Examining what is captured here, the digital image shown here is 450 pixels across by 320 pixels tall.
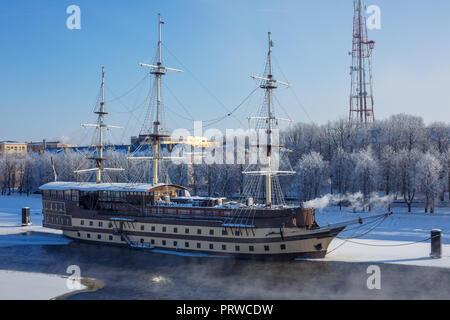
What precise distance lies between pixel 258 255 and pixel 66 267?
13.1m

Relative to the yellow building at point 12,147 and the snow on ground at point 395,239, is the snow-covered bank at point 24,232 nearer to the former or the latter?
the snow on ground at point 395,239

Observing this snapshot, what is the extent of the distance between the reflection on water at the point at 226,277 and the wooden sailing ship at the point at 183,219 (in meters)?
1.24

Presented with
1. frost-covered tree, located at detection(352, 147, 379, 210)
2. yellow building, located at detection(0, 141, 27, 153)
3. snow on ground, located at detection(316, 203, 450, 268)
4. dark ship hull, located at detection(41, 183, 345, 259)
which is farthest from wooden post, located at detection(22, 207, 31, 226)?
yellow building, located at detection(0, 141, 27, 153)

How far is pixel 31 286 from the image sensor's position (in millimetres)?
21734

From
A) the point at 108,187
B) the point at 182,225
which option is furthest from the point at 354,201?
the point at 108,187

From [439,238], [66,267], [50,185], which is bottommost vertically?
[66,267]

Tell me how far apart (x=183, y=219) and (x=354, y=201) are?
2509 cm

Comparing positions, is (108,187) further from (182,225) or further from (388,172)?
(388,172)

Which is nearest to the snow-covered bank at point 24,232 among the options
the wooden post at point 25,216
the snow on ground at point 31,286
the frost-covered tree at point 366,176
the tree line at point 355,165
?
the wooden post at point 25,216
